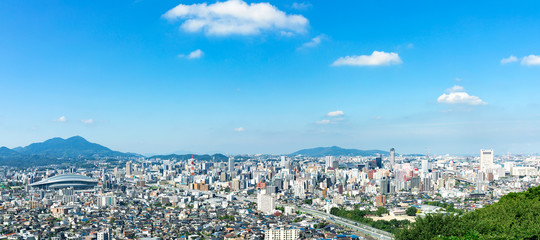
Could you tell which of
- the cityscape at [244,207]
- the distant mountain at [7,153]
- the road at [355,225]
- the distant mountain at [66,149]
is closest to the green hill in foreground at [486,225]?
the cityscape at [244,207]

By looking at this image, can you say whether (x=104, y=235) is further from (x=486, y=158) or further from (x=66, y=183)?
(x=486, y=158)

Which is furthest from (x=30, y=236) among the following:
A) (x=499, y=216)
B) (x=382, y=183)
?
(x=382, y=183)

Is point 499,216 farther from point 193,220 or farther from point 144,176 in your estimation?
point 144,176

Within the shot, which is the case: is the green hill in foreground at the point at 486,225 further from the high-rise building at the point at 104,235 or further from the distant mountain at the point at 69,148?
the distant mountain at the point at 69,148

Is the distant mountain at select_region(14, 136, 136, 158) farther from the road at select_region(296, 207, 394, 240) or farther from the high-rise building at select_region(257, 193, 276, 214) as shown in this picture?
the road at select_region(296, 207, 394, 240)

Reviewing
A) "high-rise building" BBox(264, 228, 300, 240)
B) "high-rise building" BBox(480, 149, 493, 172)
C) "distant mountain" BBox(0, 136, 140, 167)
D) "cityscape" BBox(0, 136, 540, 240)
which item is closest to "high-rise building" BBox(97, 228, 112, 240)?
"cityscape" BBox(0, 136, 540, 240)
